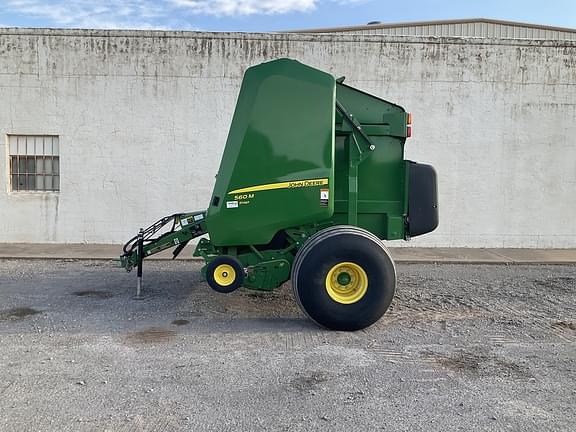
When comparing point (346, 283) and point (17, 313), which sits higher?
point (346, 283)

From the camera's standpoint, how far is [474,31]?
16.5 metres

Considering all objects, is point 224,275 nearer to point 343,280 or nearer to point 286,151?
point 343,280

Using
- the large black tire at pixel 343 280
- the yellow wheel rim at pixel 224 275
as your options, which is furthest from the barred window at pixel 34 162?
the large black tire at pixel 343 280

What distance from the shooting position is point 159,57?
11.2 m

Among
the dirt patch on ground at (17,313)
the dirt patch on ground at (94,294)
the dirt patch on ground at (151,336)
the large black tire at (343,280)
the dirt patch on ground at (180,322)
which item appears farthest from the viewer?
the dirt patch on ground at (94,294)

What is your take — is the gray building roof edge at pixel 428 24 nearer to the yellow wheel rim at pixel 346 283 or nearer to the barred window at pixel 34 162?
the barred window at pixel 34 162

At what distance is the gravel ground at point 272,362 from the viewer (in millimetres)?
3631

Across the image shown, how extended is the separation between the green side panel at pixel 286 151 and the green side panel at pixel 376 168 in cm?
51

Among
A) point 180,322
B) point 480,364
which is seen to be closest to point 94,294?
point 180,322

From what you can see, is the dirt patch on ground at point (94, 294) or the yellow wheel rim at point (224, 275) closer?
the yellow wheel rim at point (224, 275)

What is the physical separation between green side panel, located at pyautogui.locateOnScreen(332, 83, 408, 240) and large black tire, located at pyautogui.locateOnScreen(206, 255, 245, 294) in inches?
51.7

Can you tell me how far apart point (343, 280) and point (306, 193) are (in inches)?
39.5

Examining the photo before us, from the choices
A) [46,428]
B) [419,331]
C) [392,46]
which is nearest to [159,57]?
[392,46]

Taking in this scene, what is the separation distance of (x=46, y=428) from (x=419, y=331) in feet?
12.2
